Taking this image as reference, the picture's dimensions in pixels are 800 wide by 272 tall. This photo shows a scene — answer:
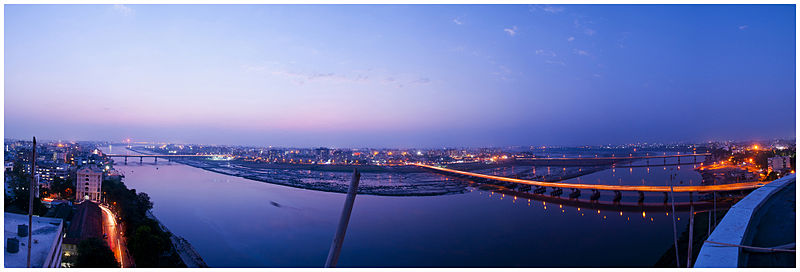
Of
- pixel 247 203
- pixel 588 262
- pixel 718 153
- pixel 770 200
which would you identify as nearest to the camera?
pixel 770 200

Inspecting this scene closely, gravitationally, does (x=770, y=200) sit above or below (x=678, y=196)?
above

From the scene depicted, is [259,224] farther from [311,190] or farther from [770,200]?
[770,200]

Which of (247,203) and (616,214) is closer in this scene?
(616,214)

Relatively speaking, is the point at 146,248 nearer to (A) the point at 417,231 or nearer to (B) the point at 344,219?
(A) the point at 417,231

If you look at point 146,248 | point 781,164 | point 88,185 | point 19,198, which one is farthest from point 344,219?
point 781,164

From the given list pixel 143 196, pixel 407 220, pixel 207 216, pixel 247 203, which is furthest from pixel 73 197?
pixel 407 220

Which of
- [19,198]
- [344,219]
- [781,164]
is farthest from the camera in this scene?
[781,164]
